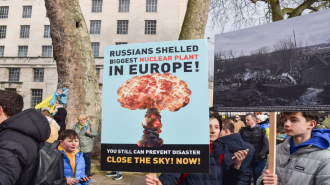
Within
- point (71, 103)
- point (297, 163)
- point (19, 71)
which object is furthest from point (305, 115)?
point (19, 71)

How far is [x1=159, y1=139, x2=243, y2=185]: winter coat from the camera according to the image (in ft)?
7.22

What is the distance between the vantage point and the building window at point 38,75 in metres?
33.7

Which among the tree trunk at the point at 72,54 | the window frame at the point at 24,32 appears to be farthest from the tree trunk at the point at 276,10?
the window frame at the point at 24,32

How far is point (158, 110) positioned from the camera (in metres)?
2.13

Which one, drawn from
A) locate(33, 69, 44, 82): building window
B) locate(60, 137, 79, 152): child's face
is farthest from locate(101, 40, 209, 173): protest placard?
locate(33, 69, 44, 82): building window

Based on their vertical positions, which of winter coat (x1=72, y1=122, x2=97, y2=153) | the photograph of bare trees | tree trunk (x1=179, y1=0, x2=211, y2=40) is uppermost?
tree trunk (x1=179, y1=0, x2=211, y2=40)

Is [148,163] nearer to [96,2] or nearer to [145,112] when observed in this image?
[145,112]

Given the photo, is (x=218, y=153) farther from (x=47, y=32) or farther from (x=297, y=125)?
(x=47, y=32)

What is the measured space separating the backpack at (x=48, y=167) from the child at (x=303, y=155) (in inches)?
62.8

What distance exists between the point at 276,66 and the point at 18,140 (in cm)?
193

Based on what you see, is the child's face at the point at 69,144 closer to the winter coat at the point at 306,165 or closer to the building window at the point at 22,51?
the winter coat at the point at 306,165

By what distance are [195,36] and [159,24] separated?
25921mm

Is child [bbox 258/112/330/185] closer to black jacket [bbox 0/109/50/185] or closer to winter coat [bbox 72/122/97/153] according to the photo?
black jacket [bbox 0/109/50/185]

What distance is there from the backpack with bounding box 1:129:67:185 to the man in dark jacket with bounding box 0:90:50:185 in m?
0.04
